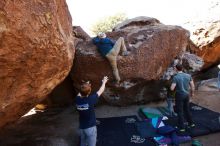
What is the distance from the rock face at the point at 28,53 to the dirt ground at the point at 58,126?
3.99 ft

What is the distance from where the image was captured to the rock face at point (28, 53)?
4.54 metres

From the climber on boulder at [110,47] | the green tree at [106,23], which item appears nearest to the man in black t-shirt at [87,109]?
the climber on boulder at [110,47]

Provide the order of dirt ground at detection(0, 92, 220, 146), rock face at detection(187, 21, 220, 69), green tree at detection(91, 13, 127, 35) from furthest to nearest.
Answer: green tree at detection(91, 13, 127, 35) < rock face at detection(187, 21, 220, 69) < dirt ground at detection(0, 92, 220, 146)

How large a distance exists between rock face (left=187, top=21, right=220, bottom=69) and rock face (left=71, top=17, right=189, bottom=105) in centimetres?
173

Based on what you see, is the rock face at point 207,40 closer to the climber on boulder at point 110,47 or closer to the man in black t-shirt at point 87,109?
the climber on boulder at point 110,47

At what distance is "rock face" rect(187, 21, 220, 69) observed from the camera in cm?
1095

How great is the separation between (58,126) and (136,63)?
2.69 m

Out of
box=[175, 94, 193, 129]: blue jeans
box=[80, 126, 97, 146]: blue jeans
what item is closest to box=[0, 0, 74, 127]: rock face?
box=[80, 126, 97, 146]: blue jeans

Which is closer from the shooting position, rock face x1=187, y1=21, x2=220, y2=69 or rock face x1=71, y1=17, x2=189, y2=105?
rock face x1=71, y1=17, x2=189, y2=105

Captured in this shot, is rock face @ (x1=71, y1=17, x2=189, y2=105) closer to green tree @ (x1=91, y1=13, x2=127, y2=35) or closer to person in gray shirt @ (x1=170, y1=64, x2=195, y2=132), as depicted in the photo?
person in gray shirt @ (x1=170, y1=64, x2=195, y2=132)

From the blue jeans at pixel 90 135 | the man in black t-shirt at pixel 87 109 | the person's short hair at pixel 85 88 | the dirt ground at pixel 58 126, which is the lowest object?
the dirt ground at pixel 58 126

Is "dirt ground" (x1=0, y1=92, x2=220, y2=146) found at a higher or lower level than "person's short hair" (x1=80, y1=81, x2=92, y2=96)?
lower

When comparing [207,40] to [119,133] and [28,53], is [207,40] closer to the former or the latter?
[119,133]

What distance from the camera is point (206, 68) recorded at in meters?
12.1
